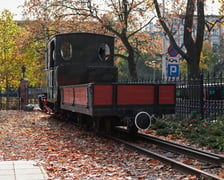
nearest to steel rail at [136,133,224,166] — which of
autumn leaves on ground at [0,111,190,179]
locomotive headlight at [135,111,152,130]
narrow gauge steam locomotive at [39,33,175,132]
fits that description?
locomotive headlight at [135,111,152,130]

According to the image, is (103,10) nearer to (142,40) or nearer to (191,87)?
(142,40)

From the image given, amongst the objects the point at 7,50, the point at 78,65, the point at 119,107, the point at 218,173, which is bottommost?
the point at 218,173

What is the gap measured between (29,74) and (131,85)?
2924cm

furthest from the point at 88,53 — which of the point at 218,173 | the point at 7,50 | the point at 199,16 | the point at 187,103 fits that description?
the point at 7,50

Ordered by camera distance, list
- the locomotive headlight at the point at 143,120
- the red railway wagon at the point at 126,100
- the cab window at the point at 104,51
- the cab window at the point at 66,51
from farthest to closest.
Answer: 1. the cab window at the point at 104,51
2. the cab window at the point at 66,51
3. the locomotive headlight at the point at 143,120
4. the red railway wagon at the point at 126,100

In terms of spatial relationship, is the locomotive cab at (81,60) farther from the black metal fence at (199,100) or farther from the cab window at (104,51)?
the black metal fence at (199,100)

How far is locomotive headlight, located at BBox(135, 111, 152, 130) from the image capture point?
930 centimetres

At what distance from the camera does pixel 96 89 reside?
8.85 metres

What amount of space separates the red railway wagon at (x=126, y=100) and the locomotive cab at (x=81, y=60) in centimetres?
216

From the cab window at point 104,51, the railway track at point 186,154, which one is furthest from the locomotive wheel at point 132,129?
the cab window at point 104,51

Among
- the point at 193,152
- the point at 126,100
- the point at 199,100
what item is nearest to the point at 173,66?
the point at 199,100

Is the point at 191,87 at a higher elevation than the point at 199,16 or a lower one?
lower

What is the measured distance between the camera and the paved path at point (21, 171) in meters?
5.81

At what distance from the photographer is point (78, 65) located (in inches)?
500
